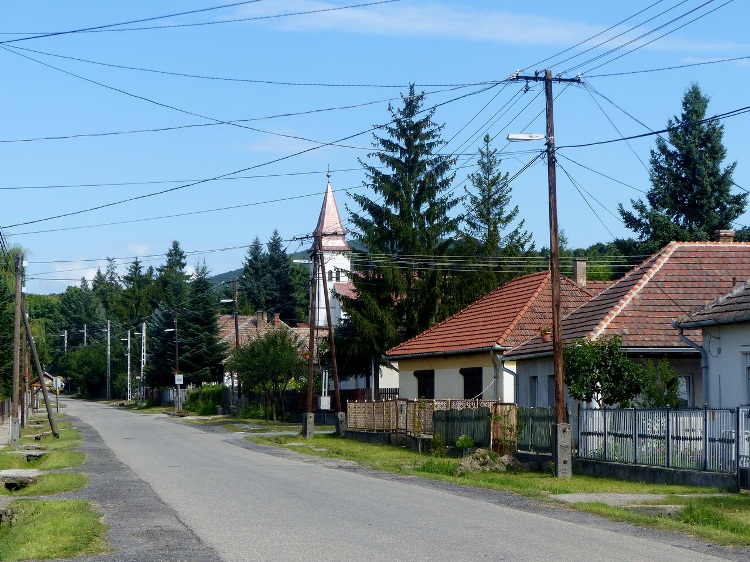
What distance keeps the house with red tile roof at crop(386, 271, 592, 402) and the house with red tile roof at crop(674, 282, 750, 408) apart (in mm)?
11055

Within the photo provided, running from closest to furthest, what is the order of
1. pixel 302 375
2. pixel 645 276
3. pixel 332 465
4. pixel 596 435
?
pixel 596 435, pixel 332 465, pixel 645 276, pixel 302 375

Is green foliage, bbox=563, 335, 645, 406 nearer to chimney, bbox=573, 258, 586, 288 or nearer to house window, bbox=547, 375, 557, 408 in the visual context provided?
house window, bbox=547, 375, 557, 408

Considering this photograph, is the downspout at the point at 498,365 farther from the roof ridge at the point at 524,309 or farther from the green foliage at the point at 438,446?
the green foliage at the point at 438,446

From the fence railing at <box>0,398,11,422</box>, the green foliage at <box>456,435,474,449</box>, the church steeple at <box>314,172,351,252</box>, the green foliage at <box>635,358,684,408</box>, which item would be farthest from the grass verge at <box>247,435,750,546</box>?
the church steeple at <box>314,172,351,252</box>

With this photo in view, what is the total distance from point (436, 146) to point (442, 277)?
24.7 ft

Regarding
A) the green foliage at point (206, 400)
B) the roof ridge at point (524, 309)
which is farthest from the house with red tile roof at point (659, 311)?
the green foliage at point (206, 400)

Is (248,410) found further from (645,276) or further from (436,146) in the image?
(645,276)

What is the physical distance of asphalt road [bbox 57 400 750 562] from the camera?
11.1 meters

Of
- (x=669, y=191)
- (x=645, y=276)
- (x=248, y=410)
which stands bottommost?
(x=248, y=410)

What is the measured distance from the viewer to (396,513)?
1494 cm

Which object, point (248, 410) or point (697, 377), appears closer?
point (697, 377)

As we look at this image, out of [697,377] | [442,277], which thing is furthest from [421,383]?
[697,377]

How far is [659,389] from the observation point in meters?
24.7

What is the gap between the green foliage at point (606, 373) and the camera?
81.4 ft
